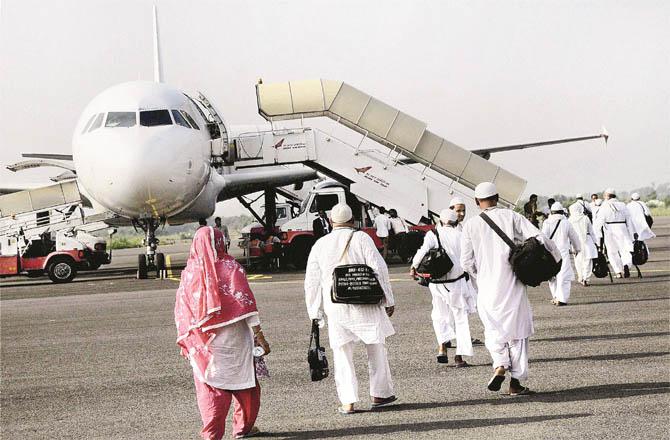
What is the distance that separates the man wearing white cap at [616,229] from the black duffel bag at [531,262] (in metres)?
11.4

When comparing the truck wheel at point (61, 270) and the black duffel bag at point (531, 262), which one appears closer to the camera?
the black duffel bag at point (531, 262)

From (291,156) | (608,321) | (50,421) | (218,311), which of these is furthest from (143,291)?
(218,311)

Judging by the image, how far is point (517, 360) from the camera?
7.48 metres

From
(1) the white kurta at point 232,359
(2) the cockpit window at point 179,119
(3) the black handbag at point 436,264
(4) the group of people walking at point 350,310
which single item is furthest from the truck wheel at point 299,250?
(1) the white kurta at point 232,359

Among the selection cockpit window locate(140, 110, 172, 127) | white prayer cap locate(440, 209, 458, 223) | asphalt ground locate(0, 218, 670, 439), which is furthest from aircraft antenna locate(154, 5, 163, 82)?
white prayer cap locate(440, 209, 458, 223)

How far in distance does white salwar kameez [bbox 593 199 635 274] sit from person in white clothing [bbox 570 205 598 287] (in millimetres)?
1396

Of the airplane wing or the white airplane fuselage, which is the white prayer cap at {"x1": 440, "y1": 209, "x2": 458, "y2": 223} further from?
the airplane wing

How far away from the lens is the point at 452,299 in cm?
917

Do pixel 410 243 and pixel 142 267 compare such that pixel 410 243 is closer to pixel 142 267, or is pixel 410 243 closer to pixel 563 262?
pixel 142 267

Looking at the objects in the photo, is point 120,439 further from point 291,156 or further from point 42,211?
point 42,211

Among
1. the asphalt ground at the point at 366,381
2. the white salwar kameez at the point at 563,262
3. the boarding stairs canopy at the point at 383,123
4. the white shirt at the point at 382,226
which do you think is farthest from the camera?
the white shirt at the point at 382,226

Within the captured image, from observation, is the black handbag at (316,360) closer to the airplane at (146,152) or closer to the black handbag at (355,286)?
the black handbag at (355,286)

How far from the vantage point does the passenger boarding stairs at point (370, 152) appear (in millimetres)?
24062

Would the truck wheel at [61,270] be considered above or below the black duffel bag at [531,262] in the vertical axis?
above
